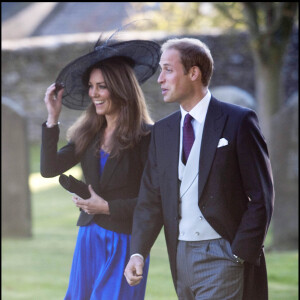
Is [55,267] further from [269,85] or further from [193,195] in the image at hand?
[193,195]

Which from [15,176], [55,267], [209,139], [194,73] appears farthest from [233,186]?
[15,176]

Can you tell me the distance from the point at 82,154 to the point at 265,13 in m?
7.33

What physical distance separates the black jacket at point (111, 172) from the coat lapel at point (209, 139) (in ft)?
1.97

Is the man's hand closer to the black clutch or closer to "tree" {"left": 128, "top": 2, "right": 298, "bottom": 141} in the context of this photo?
the black clutch

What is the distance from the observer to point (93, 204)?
3.94 m

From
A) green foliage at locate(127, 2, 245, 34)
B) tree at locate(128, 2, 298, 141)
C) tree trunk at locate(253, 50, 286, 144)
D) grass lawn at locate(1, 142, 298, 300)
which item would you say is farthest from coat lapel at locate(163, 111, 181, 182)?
green foliage at locate(127, 2, 245, 34)

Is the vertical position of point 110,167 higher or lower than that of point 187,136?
lower

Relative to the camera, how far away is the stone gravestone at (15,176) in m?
9.82

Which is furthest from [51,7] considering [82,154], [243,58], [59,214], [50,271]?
[82,154]

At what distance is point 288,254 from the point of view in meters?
8.84

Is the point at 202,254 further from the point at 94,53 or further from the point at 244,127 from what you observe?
the point at 94,53

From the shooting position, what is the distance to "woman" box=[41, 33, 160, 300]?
4.02 meters

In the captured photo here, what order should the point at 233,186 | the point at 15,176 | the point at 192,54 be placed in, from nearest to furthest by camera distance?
the point at 233,186 < the point at 192,54 < the point at 15,176

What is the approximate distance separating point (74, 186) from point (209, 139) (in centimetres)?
77
